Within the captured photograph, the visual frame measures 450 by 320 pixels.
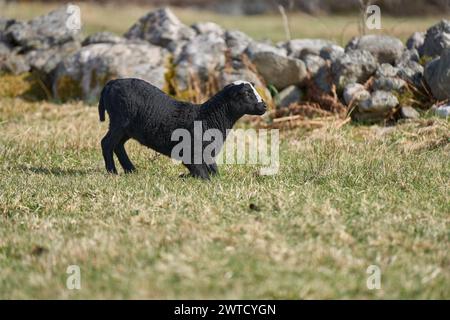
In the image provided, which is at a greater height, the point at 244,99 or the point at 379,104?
the point at 379,104

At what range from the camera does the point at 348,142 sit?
9.92 metres

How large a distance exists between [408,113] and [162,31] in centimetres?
533

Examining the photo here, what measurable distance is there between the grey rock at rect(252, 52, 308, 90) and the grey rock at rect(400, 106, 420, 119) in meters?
1.90

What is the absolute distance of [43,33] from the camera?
15023mm

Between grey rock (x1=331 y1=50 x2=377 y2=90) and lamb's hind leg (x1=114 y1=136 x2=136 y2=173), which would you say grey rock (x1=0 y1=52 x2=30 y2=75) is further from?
lamb's hind leg (x1=114 y1=136 x2=136 y2=173)

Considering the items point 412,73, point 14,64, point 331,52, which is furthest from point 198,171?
point 14,64

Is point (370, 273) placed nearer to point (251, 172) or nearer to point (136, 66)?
point (251, 172)

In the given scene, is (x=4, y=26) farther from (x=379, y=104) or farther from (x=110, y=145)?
(x=110, y=145)

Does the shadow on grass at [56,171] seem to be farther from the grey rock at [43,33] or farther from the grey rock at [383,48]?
the grey rock at [43,33]

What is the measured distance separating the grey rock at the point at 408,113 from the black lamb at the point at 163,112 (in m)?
3.40

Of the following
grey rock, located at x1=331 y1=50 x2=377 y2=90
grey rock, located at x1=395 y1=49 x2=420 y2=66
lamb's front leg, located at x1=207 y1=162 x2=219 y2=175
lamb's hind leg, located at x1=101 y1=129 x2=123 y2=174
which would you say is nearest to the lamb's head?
lamb's front leg, located at x1=207 y1=162 x2=219 y2=175

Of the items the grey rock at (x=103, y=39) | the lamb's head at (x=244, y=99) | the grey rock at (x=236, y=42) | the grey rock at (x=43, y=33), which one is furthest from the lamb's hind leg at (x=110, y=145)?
the grey rock at (x=43, y=33)

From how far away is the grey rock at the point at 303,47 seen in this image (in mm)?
13359
